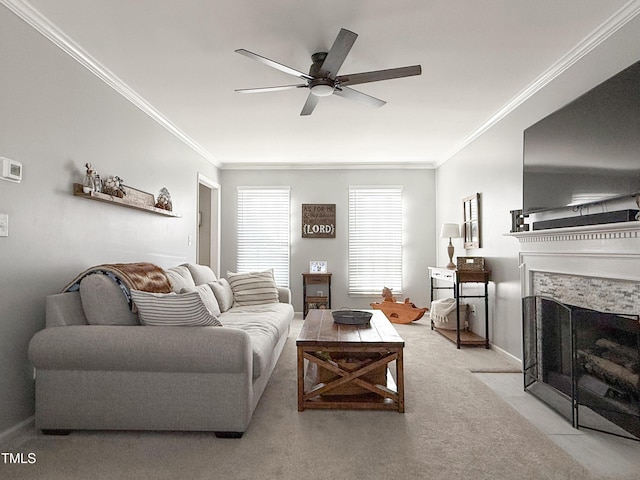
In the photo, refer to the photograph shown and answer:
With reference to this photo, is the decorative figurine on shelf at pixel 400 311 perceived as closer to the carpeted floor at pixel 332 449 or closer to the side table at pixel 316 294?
the side table at pixel 316 294

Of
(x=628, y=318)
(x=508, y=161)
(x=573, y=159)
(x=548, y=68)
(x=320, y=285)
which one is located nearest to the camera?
(x=628, y=318)

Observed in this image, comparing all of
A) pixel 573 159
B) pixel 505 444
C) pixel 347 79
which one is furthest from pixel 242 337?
pixel 573 159

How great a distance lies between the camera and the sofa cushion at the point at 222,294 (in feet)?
13.8

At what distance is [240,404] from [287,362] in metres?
1.57

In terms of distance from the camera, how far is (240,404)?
2.29 meters

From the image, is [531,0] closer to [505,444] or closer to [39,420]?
[505,444]

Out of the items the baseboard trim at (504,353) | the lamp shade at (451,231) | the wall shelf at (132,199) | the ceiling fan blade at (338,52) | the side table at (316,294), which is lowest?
the baseboard trim at (504,353)

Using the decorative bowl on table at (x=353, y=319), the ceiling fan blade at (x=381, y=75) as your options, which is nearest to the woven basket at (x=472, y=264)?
the decorative bowl on table at (x=353, y=319)

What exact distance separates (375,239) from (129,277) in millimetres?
4644

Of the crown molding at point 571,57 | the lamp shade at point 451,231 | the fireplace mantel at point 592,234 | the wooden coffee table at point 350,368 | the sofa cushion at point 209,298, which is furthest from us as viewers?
the lamp shade at point 451,231

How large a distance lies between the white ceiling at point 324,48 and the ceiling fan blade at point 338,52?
0.22 m

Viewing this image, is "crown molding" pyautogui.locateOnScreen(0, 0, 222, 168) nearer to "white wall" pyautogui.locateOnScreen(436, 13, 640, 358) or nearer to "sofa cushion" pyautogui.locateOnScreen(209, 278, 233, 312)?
"sofa cushion" pyautogui.locateOnScreen(209, 278, 233, 312)

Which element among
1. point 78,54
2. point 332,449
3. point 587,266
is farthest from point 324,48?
point 332,449

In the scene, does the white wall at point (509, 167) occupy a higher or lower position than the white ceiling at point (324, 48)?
lower
